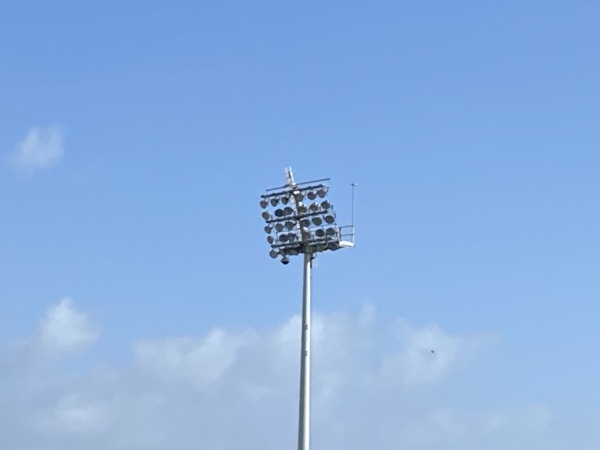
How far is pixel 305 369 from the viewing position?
346 feet

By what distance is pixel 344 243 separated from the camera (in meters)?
106

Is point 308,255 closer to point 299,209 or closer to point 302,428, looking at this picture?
point 299,209

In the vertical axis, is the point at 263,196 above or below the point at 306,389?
above

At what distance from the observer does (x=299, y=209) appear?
351ft

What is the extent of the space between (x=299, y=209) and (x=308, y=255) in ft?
7.72

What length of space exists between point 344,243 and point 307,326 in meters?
4.52

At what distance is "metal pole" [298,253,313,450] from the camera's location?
10438 centimetres

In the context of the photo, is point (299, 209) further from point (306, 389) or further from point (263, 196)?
point (306, 389)

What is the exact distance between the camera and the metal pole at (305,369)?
342 ft

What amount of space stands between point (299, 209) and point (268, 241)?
233 cm

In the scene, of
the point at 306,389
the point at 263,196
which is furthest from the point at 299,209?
the point at 306,389

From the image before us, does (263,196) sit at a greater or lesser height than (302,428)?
greater

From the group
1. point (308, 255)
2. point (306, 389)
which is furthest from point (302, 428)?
point (308, 255)

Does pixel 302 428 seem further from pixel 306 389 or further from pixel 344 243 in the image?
pixel 344 243
